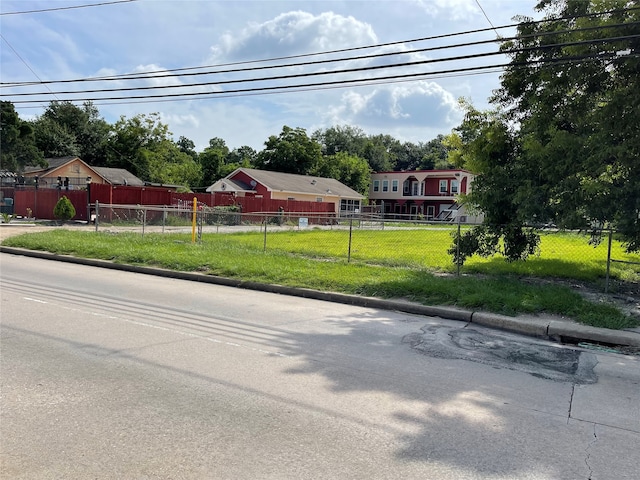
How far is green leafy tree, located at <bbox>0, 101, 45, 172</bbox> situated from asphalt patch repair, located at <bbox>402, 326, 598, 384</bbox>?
36.6 metres

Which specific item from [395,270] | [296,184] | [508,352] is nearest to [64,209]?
[395,270]

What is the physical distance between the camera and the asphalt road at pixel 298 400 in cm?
338

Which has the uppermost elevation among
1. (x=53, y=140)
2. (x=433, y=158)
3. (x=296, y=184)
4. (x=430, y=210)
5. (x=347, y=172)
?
(x=433, y=158)

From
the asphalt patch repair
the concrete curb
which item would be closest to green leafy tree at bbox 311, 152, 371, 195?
the concrete curb

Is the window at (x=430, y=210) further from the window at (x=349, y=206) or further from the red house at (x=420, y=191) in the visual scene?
the window at (x=349, y=206)

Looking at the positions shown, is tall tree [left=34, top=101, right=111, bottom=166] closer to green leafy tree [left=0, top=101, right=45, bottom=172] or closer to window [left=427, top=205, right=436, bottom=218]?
green leafy tree [left=0, top=101, right=45, bottom=172]

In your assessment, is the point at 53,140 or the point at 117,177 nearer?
the point at 117,177

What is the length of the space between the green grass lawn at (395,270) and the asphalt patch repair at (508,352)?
50.0 inches

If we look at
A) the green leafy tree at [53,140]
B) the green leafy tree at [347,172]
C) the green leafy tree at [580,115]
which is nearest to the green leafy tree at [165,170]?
the green leafy tree at [53,140]

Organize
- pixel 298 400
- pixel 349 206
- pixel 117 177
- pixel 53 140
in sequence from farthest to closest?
pixel 53 140
pixel 349 206
pixel 117 177
pixel 298 400

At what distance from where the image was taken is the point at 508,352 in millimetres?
6441

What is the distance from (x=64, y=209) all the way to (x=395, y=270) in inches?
963

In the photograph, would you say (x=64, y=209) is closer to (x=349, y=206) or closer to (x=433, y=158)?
(x=349, y=206)

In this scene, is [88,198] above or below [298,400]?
above
